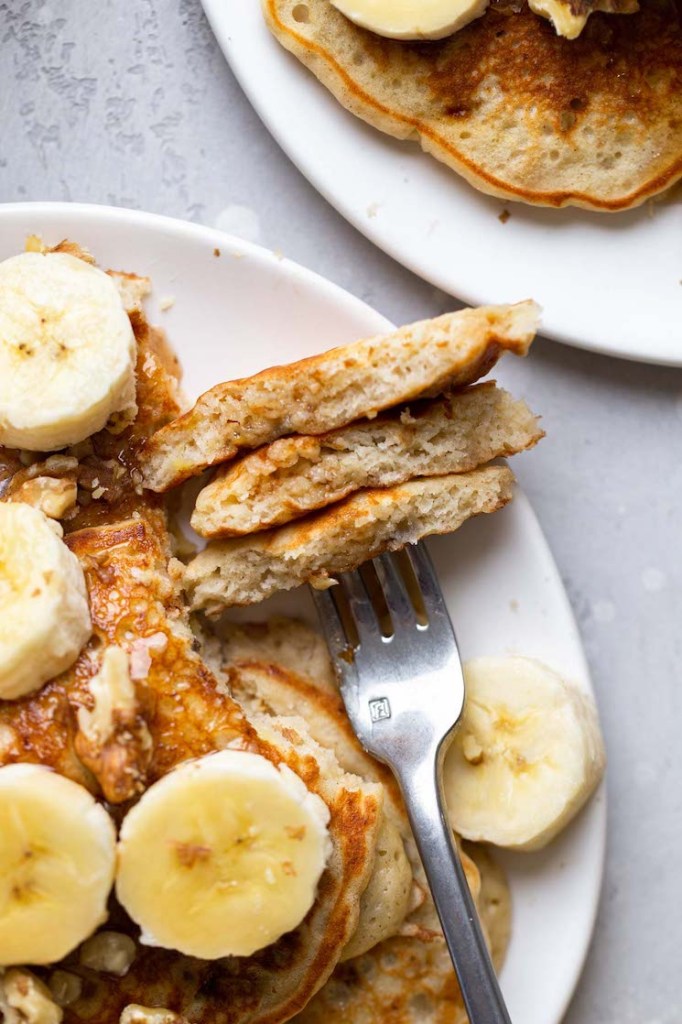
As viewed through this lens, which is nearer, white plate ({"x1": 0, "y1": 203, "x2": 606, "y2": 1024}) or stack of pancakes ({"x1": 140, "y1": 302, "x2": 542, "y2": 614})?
stack of pancakes ({"x1": 140, "y1": 302, "x2": 542, "y2": 614})

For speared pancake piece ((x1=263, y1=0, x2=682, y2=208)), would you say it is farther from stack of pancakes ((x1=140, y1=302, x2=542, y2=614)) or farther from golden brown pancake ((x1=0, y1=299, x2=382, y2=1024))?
golden brown pancake ((x1=0, y1=299, x2=382, y2=1024))

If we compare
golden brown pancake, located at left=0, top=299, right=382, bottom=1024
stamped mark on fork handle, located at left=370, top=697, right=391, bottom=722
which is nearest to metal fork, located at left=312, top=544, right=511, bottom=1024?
stamped mark on fork handle, located at left=370, top=697, right=391, bottom=722

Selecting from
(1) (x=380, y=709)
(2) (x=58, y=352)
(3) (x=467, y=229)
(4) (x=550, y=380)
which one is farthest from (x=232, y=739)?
(3) (x=467, y=229)

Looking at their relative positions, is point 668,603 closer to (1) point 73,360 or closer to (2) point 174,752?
(2) point 174,752

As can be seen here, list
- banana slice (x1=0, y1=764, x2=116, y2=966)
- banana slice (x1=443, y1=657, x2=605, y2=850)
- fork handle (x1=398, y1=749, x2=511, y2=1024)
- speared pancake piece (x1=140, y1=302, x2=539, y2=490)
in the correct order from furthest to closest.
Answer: banana slice (x1=443, y1=657, x2=605, y2=850) < fork handle (x1=398, y1=749, x2=511, y2=1024) < speared pancake piece (x1=140, y1=302, x2=539, y2=490) < banana slice (x1=0, y1=764, x2=116, y2=966)

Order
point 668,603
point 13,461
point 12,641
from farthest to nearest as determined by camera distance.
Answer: point 668,603, point 13,461, point 12,641

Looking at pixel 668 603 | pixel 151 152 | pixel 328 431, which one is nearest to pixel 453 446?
pixel 328 431

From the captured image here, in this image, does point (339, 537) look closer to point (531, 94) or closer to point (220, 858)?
point (220, 858)
